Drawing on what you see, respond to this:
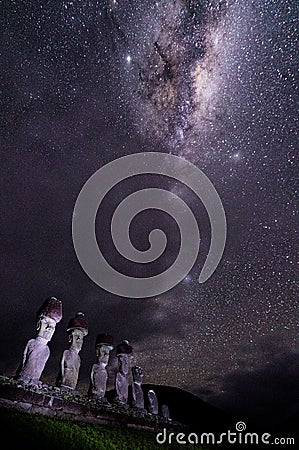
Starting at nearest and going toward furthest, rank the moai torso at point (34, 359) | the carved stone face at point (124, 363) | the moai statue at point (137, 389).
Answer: the moai torso at point (34, 359)
the moai statue at point (137, 389)
the carved stone face at point (124, 363)

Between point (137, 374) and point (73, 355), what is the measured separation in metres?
2.77

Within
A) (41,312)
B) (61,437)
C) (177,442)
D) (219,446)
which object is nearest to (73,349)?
(41,312)

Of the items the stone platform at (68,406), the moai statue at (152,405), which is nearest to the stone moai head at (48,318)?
the stone platform at (68,406)

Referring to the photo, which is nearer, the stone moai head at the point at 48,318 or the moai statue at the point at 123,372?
the stone moai head at the point at 48,318

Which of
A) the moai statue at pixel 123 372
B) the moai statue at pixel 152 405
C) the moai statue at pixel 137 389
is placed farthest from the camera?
the moai statue at pixel 152 405

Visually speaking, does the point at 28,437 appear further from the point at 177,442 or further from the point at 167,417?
the point at 167,417

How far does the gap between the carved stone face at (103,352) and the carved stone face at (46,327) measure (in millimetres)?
1797

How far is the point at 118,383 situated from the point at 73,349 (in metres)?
1.77

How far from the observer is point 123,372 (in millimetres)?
9641

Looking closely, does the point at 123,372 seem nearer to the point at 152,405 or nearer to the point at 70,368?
the point at 152,405

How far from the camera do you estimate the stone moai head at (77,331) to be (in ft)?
27.7

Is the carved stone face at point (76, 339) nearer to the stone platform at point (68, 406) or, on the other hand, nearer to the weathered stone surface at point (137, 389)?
the stone platform at point (68, 406)

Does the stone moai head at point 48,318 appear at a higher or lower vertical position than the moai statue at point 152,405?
higher

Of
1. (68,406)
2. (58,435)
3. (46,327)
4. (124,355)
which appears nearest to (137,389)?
(124,355)
